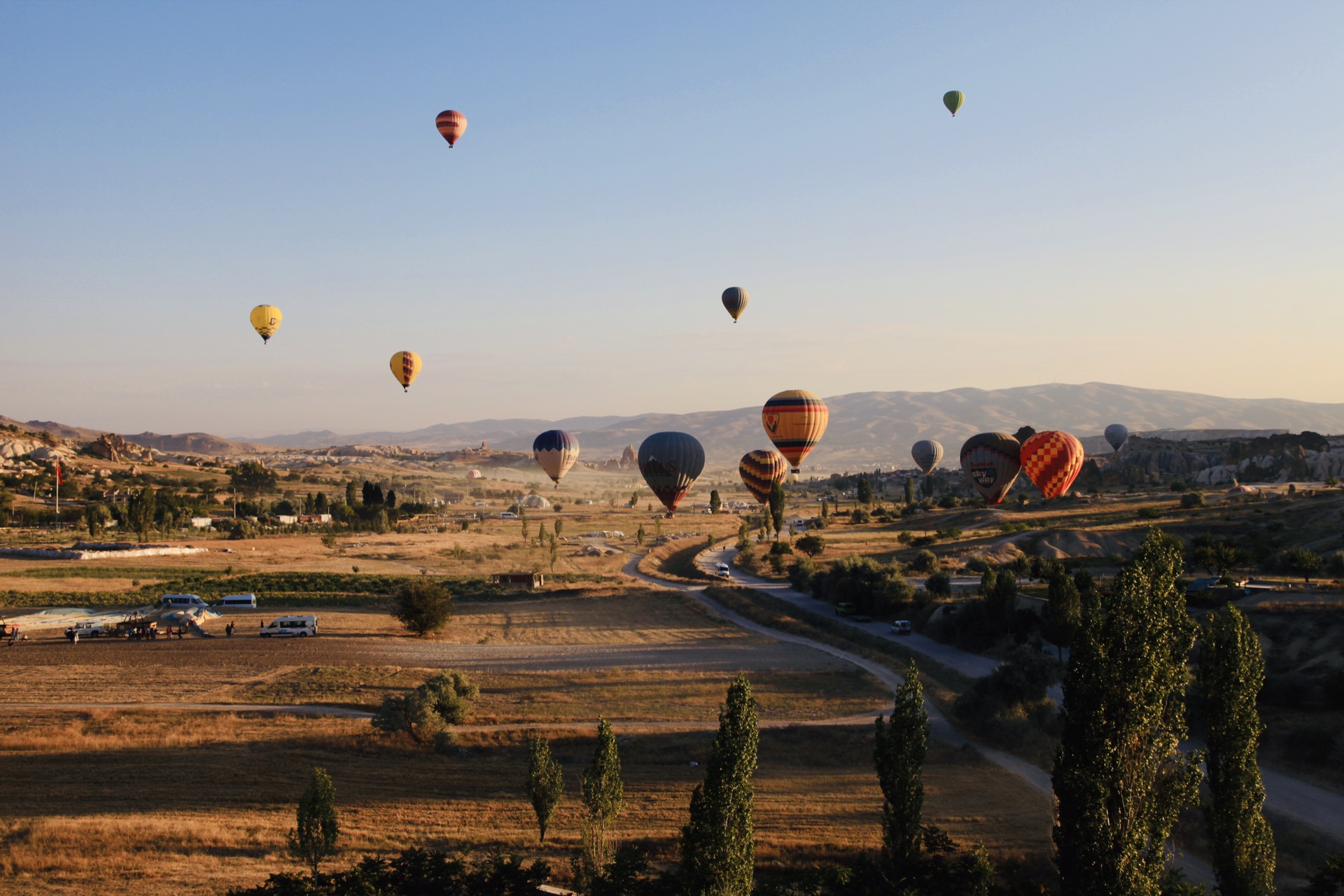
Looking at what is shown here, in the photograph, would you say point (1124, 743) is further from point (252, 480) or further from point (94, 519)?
point (252, 480)

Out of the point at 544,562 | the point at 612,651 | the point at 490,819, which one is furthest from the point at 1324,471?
the point at 490,819

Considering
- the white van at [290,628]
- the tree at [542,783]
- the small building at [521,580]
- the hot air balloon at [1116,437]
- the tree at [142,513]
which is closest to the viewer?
the tree at [542,783]

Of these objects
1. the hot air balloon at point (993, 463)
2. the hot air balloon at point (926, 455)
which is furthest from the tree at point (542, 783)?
the hot air balloon at point (926, 455)

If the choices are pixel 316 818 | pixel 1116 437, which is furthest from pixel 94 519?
pixel 1116 437

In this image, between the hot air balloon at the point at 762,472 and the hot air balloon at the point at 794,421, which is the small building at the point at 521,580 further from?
the hot air balloon at the point at 762,472

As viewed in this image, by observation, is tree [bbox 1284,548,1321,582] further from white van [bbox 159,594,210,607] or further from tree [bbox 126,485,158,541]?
tree [bbox 126,485,158,541]

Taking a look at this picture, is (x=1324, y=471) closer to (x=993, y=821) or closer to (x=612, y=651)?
(x=612, y=651)

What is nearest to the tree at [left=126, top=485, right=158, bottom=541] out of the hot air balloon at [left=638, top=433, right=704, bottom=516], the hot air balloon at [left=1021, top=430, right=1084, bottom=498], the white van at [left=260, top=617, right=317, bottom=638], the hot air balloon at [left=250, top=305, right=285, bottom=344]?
the hot air balloon at [left=250, top=305, right=285, bottom=344]
